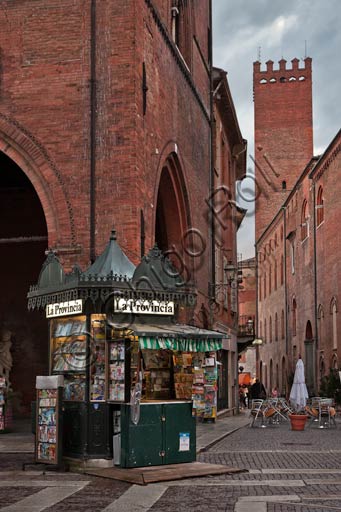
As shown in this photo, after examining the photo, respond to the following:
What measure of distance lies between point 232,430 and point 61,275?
9.21m

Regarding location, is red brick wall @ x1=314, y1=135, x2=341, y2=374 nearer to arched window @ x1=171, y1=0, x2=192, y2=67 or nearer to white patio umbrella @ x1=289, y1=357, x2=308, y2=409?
white patio umbrella @ x1=289, y1=357, x2=308, y2=409

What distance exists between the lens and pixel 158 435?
1143 cm

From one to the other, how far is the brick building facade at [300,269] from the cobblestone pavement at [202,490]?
22585 millimetres

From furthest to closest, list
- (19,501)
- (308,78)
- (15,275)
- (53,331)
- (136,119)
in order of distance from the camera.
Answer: (308,78) < (15,275) < (136,119) < (53,331) < (19,501)

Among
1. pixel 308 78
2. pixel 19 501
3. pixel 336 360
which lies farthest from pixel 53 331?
pixel 308 78

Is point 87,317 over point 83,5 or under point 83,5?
under

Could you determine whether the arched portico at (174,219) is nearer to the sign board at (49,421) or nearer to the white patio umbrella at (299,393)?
the white patio umbrella at (299,393)

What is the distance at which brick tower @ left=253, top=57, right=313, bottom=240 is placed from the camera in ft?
211

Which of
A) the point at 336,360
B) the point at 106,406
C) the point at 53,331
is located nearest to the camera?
the point at 106,406

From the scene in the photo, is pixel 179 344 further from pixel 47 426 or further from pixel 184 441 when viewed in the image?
pixel 47 426

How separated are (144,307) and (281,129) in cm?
5503

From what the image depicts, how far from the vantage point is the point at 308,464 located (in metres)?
12.5

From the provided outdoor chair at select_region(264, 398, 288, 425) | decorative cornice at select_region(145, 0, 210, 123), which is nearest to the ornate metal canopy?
decorative cornice at select_region(145, 0, 210, 123)

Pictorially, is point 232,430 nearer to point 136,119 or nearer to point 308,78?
point 136,119
